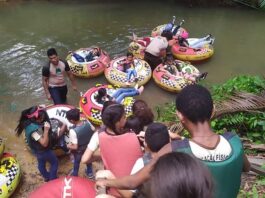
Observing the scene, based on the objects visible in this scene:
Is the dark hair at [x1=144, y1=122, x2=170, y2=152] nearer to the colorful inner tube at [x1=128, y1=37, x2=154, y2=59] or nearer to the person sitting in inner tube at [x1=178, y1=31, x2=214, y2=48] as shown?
the colorful inner tube at [x1=128, y1=37, x2=154, y2=59]

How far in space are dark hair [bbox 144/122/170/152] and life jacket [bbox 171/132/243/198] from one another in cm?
64

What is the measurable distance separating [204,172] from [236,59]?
8.69 meters

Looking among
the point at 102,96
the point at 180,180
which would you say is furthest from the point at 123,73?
the point at 180,180

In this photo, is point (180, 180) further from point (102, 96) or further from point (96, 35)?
point (96, 35)

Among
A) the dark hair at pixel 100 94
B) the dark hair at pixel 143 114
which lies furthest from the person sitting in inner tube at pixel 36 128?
the dark hair at pixel 100 94

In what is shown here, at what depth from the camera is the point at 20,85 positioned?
841 centimetres

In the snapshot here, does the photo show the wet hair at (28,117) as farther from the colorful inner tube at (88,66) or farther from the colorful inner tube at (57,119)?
the colorful inner tube at (88,66)

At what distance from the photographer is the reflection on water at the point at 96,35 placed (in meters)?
8.34

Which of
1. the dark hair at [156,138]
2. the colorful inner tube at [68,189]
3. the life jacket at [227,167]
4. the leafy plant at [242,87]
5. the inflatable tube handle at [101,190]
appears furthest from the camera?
the leafy plant at [242,87]

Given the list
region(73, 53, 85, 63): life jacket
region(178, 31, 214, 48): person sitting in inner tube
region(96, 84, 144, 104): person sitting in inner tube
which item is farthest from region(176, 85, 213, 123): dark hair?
region(178, 31, 214, 48): person sitting in inner tube

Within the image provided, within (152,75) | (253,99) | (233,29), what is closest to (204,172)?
(253,99)

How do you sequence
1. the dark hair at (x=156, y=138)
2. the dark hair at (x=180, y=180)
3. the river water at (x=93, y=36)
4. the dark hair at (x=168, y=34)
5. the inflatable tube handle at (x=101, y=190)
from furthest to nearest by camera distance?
the dark hair at (x=168, y=34) → the river water at (x=93, y=36) → the dark hair at (x=156, y=138) → the inflatable tube handle at (x=101, y=190) → the dark hair at (x=180, y=180)

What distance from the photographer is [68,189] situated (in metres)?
3.99

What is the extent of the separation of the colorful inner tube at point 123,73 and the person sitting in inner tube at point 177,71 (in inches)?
17.7
